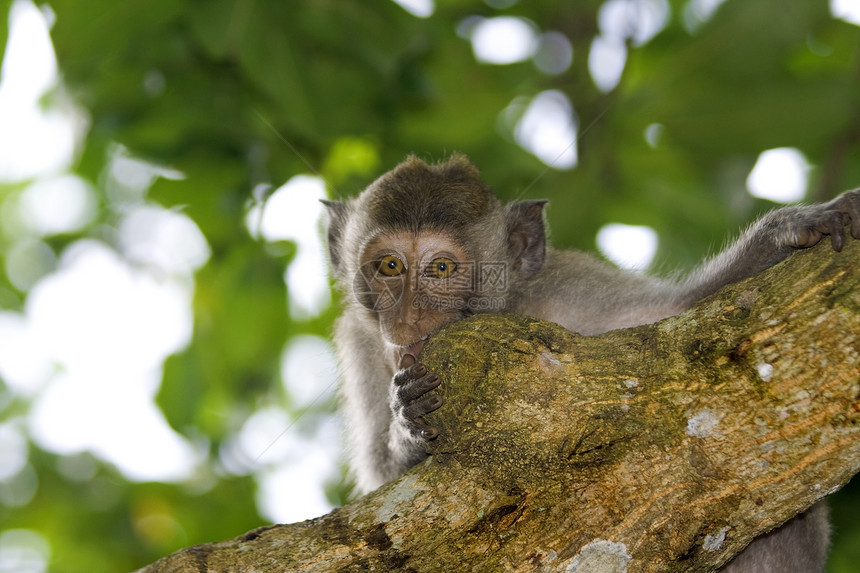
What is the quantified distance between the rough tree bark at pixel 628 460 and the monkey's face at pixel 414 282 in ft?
3.35

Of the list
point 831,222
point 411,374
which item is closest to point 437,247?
point 411,374

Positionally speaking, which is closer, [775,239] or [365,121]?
[775,239]

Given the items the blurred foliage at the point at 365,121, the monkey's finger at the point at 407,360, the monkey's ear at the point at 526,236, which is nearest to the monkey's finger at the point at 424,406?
the monkey's finger at the point at 407,360

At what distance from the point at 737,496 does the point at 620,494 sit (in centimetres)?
33

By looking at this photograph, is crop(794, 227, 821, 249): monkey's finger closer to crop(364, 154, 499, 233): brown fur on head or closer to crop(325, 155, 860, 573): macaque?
crop(325, 155, 860, 573): macaque

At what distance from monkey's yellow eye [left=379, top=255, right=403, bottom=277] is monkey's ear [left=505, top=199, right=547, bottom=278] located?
0.58m

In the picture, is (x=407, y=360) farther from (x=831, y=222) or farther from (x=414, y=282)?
(x=831, y=222)

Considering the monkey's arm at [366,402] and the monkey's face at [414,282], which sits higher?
the monkey's face at [414,282]

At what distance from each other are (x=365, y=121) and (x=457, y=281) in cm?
130

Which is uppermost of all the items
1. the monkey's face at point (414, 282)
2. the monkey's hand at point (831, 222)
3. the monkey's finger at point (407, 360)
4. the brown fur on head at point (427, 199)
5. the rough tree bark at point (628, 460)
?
the brown fur on head at point (427, 199)

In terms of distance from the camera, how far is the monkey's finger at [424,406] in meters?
2.48

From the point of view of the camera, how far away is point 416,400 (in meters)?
2.59

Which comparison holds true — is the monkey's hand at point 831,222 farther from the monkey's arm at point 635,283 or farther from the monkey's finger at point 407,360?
the monkey's finger at point 407,360

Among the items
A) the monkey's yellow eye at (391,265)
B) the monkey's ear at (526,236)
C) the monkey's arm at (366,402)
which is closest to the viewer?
the monkey's yellow eye at (391,265)
